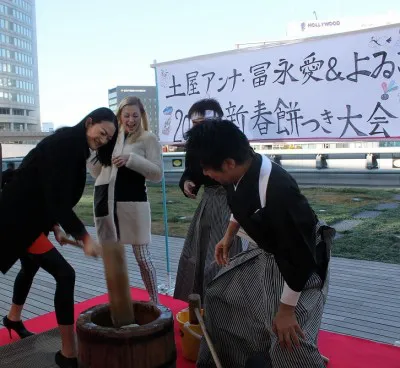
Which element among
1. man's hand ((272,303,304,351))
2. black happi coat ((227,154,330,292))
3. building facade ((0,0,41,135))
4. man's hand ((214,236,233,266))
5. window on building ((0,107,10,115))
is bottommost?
man's hand ((272,303,304,351))

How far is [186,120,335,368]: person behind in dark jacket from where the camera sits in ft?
6.01

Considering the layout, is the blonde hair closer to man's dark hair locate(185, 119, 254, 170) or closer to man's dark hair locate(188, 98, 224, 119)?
man's dark hair locate(188, 98, 224, 119)

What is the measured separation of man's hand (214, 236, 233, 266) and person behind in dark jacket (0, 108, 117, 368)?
28.6 inches

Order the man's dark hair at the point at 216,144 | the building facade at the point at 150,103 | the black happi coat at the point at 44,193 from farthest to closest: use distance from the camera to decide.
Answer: the building facade at the point at 150,103 → the black happi coat at the point at 44,193 → the man's dark hair at the point at 216,144

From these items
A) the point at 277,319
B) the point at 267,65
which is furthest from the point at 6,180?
the point at 267,65

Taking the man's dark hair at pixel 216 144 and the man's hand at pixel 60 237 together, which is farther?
the man's hand at pixel 60 237

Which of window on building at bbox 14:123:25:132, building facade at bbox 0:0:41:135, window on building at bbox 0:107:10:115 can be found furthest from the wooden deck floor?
window on building at bbox 14:123:25:132

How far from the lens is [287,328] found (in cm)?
189

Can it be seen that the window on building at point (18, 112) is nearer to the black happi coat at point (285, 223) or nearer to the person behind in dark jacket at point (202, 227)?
the person behind in dark jacket at point (202, 227)

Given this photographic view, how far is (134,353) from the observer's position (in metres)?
1.83

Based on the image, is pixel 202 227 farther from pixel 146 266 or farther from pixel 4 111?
pixel 4 111

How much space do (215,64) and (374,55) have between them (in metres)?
1.32

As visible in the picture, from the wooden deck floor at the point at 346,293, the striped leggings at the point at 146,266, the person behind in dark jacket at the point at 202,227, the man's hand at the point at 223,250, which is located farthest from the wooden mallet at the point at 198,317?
the wooden deck floor at the point at 346,293

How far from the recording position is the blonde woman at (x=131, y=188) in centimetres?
329
